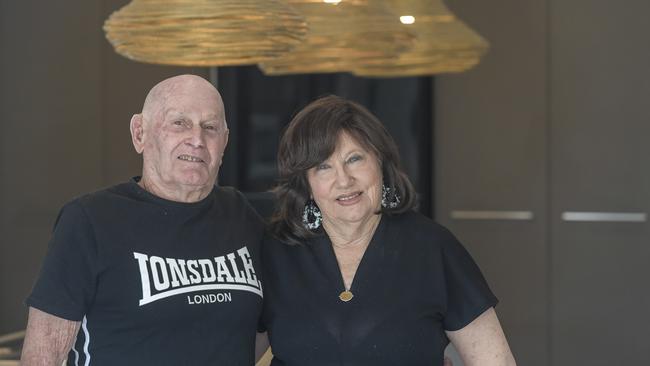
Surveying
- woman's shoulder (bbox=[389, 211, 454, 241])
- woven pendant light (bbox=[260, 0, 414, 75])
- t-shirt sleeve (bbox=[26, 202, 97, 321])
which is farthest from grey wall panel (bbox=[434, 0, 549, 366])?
t-shirt sleeve (bbox=[26, 202, 97, 321])

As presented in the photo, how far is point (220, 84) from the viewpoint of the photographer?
6680 mm

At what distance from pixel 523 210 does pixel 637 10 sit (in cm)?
137

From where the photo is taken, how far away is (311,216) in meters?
2.57

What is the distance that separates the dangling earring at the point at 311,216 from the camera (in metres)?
2.56

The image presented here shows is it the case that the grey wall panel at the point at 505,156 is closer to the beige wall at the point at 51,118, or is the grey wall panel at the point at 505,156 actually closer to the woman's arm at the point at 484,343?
the beige wall at the point at 51,118

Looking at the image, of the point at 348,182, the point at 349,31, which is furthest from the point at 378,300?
the point at 349,31

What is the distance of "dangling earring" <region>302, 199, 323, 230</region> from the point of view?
256cm

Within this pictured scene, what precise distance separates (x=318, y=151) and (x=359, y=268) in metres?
0.30

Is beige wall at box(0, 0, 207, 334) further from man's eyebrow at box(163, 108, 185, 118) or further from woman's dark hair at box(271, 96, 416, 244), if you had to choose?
man's eyebrow at box(163, 108, 185, 118)

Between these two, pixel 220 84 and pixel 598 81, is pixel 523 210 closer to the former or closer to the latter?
pixel 598 81

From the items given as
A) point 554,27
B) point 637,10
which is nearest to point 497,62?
point 554,27

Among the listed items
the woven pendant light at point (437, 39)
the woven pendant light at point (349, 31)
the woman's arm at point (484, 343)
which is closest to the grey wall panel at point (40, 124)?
the woven pendant light at point (437, 39)

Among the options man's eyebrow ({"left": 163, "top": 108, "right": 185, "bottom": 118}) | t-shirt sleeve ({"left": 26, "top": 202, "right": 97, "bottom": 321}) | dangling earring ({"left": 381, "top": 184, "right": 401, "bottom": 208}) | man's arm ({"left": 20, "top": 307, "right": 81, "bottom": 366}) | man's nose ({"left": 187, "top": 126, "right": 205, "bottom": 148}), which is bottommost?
man's arm ({"left": 20, "top": 307, "right": 81, "bottom": 366})

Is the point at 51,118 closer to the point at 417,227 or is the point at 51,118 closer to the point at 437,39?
the point at 437,39
